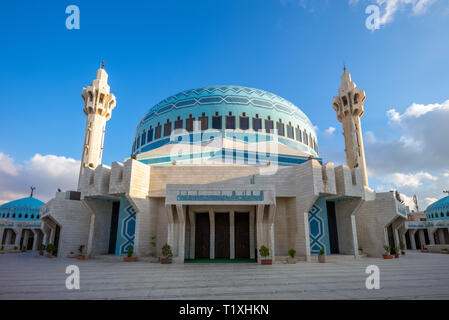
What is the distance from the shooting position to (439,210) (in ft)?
136

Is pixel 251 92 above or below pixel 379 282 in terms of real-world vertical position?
above

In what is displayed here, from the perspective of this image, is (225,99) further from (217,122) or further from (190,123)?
(190,123)

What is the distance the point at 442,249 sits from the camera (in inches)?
1162

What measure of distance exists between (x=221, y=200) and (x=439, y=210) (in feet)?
136

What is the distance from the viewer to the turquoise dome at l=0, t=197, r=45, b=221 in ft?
127

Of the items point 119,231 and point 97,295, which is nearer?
point 97,295

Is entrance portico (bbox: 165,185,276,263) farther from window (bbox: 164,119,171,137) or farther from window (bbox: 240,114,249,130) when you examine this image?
window (bbox: 164,119,171,137)

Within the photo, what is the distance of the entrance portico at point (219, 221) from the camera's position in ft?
50.2

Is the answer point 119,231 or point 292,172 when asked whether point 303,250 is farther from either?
point 119,231

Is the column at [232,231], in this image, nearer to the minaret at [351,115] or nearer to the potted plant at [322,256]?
the potted plant at [322,256]

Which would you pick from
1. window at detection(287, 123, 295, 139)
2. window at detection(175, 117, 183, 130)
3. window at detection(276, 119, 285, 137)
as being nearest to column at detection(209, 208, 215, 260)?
window at detection(175, 117, 183, 130)

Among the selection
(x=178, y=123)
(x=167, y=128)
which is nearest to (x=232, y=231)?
(x=178, y=123)

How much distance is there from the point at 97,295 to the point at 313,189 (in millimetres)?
13511
